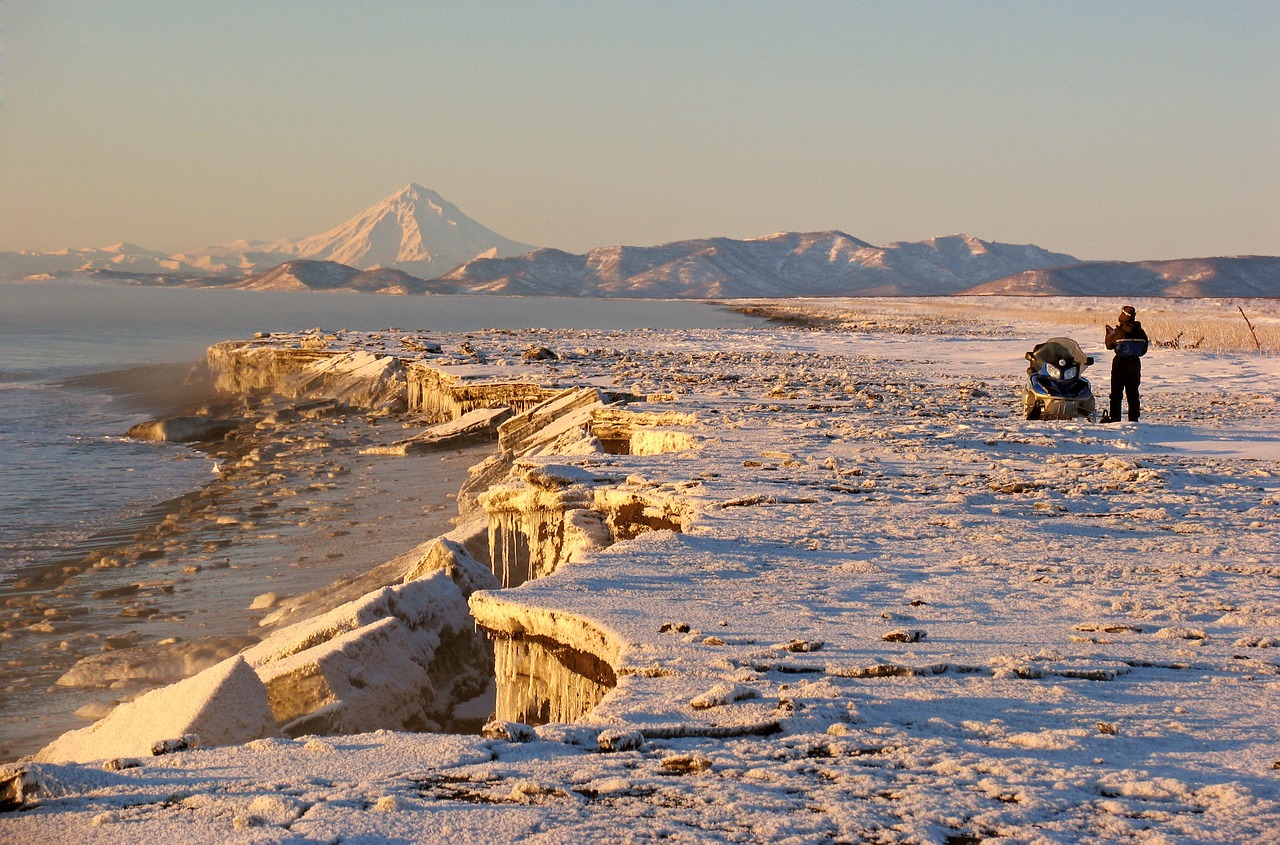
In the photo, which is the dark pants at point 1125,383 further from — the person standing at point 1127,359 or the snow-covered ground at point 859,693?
the snow-covered ground at point 859,693

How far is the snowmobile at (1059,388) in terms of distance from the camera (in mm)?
15898

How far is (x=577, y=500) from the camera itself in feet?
31.6

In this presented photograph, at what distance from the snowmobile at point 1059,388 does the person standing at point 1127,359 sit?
0.49 meters

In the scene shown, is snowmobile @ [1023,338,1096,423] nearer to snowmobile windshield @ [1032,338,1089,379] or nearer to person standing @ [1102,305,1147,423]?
snowmobile windshield @ [1032,338,1089,379]

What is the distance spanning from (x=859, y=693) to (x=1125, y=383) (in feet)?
38.9

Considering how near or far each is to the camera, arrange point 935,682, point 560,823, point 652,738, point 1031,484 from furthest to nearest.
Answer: point 1031,484 → point 935,682 → point 652,738 → point 560,823

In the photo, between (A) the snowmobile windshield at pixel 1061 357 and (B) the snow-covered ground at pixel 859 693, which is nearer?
(B) the snow-covered ground at pixel 859 693

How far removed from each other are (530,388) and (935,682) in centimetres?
1740

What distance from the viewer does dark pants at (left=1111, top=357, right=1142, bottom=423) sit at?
15.3 metres

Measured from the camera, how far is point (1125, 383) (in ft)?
51.0

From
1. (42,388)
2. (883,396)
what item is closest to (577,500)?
(883,396)

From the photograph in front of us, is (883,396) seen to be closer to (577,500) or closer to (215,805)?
(577,500)

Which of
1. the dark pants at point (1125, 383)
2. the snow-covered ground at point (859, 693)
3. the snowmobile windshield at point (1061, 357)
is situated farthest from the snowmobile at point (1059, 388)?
the snow-covered ground at point (859, 693)

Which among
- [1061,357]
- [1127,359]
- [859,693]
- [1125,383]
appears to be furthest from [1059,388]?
[859,693]
